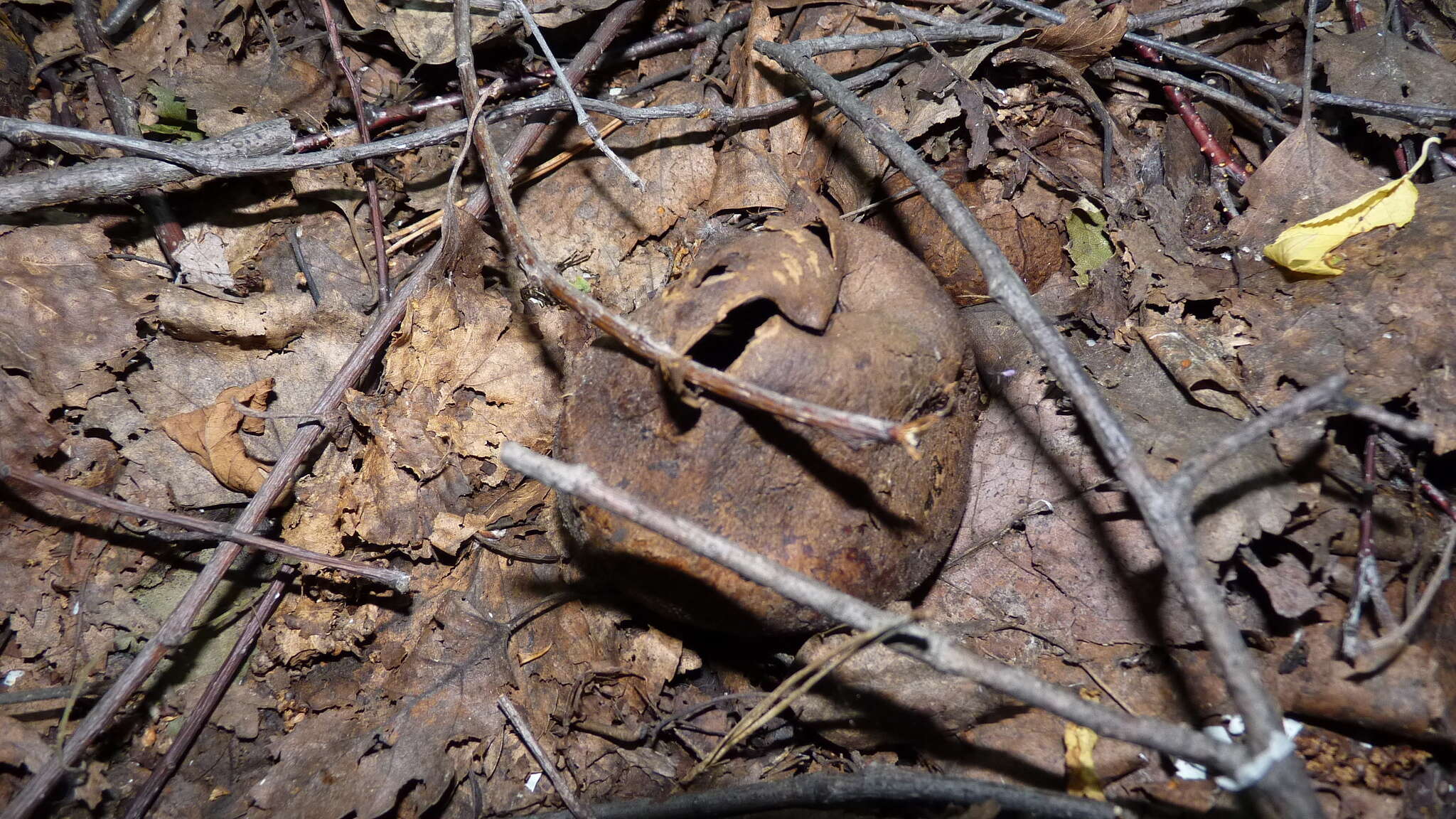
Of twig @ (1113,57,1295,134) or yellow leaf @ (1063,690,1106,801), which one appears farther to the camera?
twig @ (1113,57,1295,134)

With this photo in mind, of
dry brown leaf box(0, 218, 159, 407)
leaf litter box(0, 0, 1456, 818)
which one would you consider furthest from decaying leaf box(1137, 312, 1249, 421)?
dry brown leaf box(0, 218, 159, 407)

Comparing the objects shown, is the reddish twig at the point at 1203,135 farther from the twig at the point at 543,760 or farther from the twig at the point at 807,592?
the twig at the point at 543,760

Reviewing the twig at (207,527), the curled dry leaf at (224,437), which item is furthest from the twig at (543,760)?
the curled dry leaf at (224,437)

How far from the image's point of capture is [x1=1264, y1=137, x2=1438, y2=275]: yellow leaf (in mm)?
2566

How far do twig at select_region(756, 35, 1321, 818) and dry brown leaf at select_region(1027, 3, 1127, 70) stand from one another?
2.86 ft

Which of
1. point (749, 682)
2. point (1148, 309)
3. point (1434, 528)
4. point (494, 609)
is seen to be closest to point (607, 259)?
point (494, 609)

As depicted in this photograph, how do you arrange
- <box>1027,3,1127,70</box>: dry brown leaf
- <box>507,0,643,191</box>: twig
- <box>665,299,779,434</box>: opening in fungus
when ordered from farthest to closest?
<box>1027,3,1127,70</box>: dry brown leaf → <box>507,0,643,191</box>: twig → <box>665,299,779,434</box>: opening in fungus

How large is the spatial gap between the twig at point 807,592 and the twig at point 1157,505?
0.58ft

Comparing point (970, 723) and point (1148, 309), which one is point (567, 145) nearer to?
point (1148, 309)

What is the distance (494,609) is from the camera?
279 cm

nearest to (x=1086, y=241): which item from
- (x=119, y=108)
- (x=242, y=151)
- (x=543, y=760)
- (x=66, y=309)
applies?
(x=543, y=760)

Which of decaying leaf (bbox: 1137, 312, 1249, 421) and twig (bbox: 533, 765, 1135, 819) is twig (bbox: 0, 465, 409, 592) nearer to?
twig (bbox: 533, 765, 1135, 819)

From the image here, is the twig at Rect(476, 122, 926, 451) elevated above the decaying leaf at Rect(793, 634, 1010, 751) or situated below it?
above

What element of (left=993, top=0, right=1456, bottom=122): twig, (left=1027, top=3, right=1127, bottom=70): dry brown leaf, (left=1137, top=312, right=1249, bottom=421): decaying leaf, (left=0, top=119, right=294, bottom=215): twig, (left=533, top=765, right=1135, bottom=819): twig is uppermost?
(left=1027, top=3, right=1127, bottom=70): dry brown leaf
